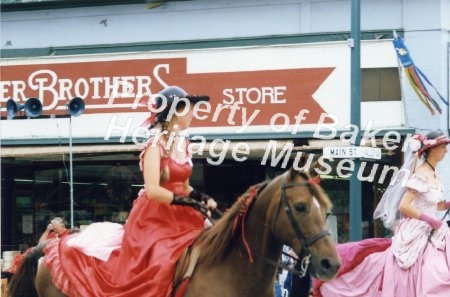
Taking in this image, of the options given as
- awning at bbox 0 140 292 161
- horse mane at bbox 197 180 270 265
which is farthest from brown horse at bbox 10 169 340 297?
awning at bbox 0 140 292 161

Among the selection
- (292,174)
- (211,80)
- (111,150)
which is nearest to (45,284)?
(292,174)

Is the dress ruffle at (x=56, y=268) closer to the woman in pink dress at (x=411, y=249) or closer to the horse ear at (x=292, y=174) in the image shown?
the horse ear at (x=292, y=174)

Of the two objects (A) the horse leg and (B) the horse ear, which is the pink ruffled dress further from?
(A) the horse leg

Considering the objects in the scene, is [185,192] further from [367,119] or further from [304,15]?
[304,15]

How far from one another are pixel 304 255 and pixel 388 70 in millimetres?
11044

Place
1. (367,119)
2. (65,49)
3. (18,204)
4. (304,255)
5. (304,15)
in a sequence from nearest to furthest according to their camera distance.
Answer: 1. (304,255)
2. (367,119)
3. (304,15)
4. (65,49)
5. (18,204)

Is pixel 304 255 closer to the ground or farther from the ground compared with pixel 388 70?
closer to the ground

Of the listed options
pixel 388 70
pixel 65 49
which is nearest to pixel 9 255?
pixel 65 49

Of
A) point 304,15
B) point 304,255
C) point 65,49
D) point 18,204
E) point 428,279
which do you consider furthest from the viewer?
point 18,204

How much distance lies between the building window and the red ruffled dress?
10.2m

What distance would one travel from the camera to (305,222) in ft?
19.1

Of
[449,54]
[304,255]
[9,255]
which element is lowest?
[9,255]

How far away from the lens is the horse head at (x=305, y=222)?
5.73m

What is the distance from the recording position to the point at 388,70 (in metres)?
16.4
